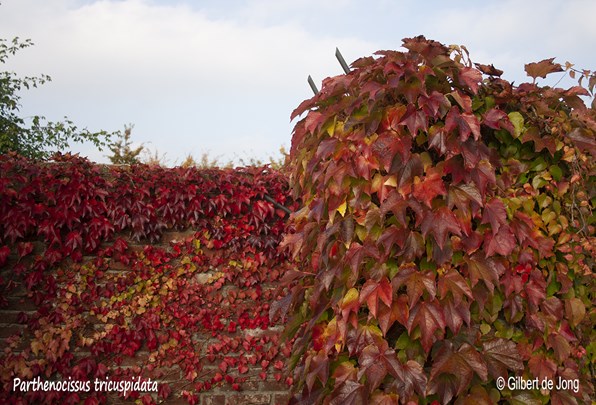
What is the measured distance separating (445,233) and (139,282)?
3.16m

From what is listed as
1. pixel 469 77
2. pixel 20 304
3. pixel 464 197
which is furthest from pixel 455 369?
pixel 20 304

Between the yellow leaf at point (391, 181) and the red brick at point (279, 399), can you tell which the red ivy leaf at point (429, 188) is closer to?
the yellow leaf at point (391, 181)

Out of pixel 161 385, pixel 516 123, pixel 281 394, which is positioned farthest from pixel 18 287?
pixel 516 123

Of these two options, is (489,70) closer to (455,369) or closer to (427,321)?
(427,321)

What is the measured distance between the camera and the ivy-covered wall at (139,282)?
4852 mm

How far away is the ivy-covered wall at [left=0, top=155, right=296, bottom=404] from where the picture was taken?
4.85m

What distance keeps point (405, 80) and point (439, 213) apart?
0.66 metres

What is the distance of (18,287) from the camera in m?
4.91

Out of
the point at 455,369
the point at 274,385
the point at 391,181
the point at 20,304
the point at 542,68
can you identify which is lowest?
the point at 274,385

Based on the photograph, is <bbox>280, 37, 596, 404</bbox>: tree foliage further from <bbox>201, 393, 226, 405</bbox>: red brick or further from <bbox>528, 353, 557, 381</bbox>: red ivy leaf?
<bbox>201, 393, 226, 405</bbox>: red brick

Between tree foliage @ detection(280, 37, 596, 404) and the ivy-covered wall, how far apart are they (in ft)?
6.49

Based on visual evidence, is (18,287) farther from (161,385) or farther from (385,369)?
(385,369)

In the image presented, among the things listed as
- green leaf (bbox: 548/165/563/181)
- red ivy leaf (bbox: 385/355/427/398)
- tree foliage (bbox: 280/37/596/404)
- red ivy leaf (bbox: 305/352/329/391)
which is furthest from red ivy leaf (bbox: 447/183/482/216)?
red ivy leaf (bbox: 305/352/329/391)

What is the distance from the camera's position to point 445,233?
2.65 metres
